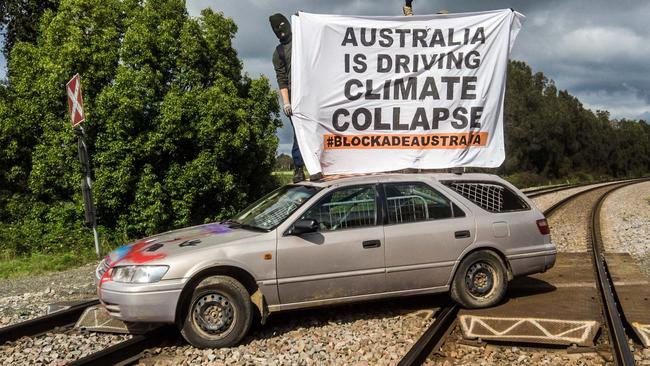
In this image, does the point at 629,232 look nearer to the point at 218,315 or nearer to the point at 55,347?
the point at 218,315

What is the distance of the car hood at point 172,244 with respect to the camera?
514 centimetres

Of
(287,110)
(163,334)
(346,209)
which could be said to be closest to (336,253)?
(346,209)

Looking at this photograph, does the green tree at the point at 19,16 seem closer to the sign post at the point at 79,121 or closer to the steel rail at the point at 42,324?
the sign post at the point at 79,121

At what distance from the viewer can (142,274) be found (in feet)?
16.4

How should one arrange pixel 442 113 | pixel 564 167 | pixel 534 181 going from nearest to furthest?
pixel 442 113 < pixel 534 181 < pixel 564 167

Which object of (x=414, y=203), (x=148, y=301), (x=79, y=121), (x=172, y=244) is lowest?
(x=148, y=301)

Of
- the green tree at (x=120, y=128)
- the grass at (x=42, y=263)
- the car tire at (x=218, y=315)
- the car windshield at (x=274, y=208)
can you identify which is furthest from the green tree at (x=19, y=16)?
the car tire at (x=218, y=315)

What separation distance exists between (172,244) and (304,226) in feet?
4.24

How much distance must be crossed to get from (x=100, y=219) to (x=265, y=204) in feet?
32.5

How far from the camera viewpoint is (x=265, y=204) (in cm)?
642

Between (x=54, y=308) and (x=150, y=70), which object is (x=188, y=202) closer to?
(x=150, y=70)

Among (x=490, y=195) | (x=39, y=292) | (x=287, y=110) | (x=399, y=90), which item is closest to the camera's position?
(x=490, y=195)

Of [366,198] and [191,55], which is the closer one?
[366,198]

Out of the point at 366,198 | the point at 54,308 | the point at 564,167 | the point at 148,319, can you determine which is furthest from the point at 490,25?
the point at 564,167
